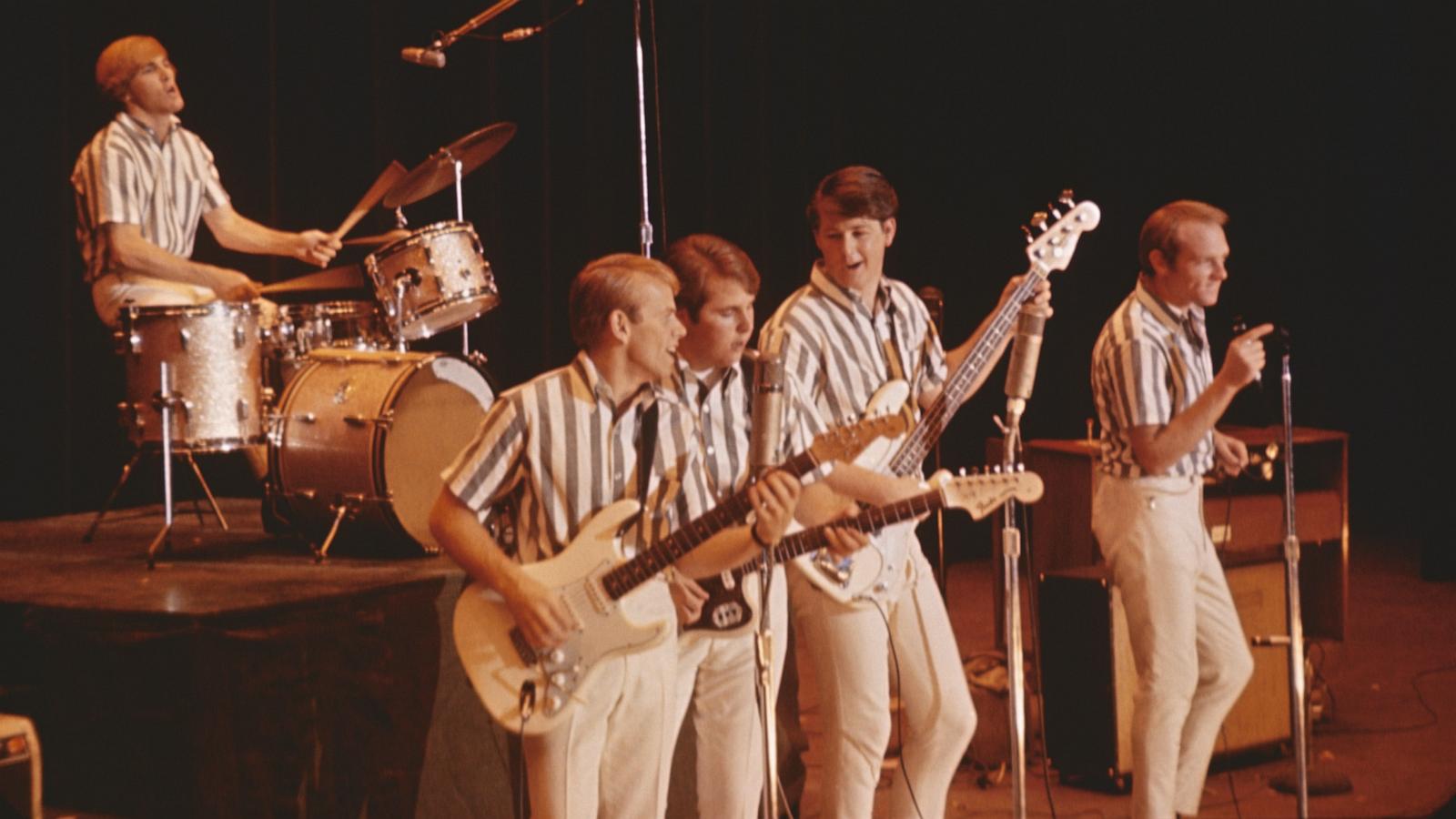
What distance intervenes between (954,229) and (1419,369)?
128 inches

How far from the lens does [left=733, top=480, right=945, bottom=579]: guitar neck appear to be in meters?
4.61

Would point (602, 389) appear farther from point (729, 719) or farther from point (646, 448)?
point (729, 719)

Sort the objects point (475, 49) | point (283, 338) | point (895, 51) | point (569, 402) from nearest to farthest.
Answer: point (569, 402) → point (283, 338) → point (475, 49) → point (895, 51)

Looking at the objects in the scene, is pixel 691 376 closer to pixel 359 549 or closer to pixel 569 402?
pixel 569 402

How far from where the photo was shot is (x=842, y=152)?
11.0 meters

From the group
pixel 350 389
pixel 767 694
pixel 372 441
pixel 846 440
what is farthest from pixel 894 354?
pixel 350 389

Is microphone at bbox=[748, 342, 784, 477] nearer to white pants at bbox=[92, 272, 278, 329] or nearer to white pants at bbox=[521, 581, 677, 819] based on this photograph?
white pants at bbox=[521, 581, 677, 819]

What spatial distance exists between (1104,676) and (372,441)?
10.1 feet

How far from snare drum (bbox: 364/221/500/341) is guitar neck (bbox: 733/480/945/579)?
231 centimetres

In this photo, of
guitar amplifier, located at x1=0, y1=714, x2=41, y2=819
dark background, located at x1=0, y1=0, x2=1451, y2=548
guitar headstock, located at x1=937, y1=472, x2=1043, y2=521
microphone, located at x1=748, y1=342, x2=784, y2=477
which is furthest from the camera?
dark background, located at x1=0, y1=0, x2=1451, y2=548

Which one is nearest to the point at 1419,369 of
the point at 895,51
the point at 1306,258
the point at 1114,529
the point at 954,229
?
the point at 1306,258

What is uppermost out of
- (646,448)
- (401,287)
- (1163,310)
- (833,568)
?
(401,287)

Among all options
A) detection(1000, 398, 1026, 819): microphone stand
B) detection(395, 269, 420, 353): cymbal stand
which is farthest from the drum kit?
detection(1000, 398, 1026, 819): microphone stand

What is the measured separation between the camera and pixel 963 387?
5.03 meters
